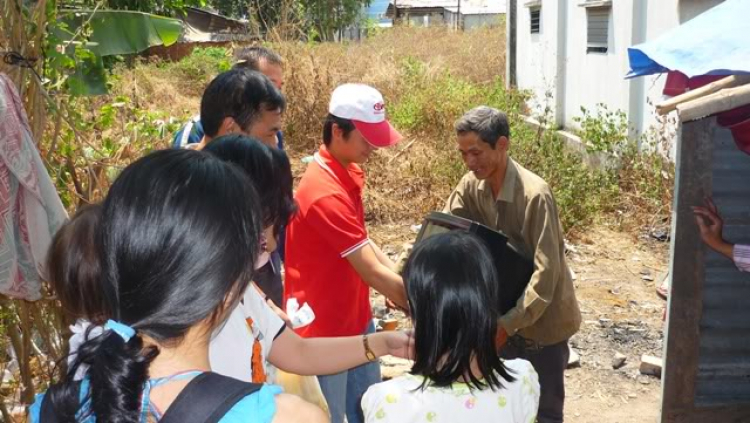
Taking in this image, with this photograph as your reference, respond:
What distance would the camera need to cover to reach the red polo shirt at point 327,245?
2801mm

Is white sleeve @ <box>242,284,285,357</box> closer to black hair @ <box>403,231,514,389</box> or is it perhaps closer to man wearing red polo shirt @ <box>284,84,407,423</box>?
black hair @ <box>403,231,514,389</box>

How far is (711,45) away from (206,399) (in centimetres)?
320

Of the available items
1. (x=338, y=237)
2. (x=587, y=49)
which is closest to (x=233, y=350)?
(x=338, y=237)

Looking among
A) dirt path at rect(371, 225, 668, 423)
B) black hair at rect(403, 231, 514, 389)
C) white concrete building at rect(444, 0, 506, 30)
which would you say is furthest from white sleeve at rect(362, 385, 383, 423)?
white concrete building at rect(444, 0, 506, 30)

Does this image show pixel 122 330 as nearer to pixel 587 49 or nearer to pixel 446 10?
pixel 587 49

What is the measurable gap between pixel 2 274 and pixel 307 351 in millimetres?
1117

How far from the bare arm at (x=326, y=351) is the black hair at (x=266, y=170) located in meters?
0.36

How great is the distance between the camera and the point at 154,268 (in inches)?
45.2

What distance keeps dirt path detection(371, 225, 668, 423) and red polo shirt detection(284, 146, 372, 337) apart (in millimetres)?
1952

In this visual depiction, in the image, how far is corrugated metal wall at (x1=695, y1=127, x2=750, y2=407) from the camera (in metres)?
3.39

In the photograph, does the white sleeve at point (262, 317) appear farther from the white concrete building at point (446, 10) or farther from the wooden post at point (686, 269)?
the white concrete building at point (446, 10)

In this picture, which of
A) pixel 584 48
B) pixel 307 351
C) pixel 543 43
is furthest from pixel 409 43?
pixel 307 351

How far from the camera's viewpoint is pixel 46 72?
3336mm

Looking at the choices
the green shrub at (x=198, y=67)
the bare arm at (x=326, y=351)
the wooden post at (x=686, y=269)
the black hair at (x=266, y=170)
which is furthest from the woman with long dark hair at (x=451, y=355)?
the green shrub at (x=198, y=67)
